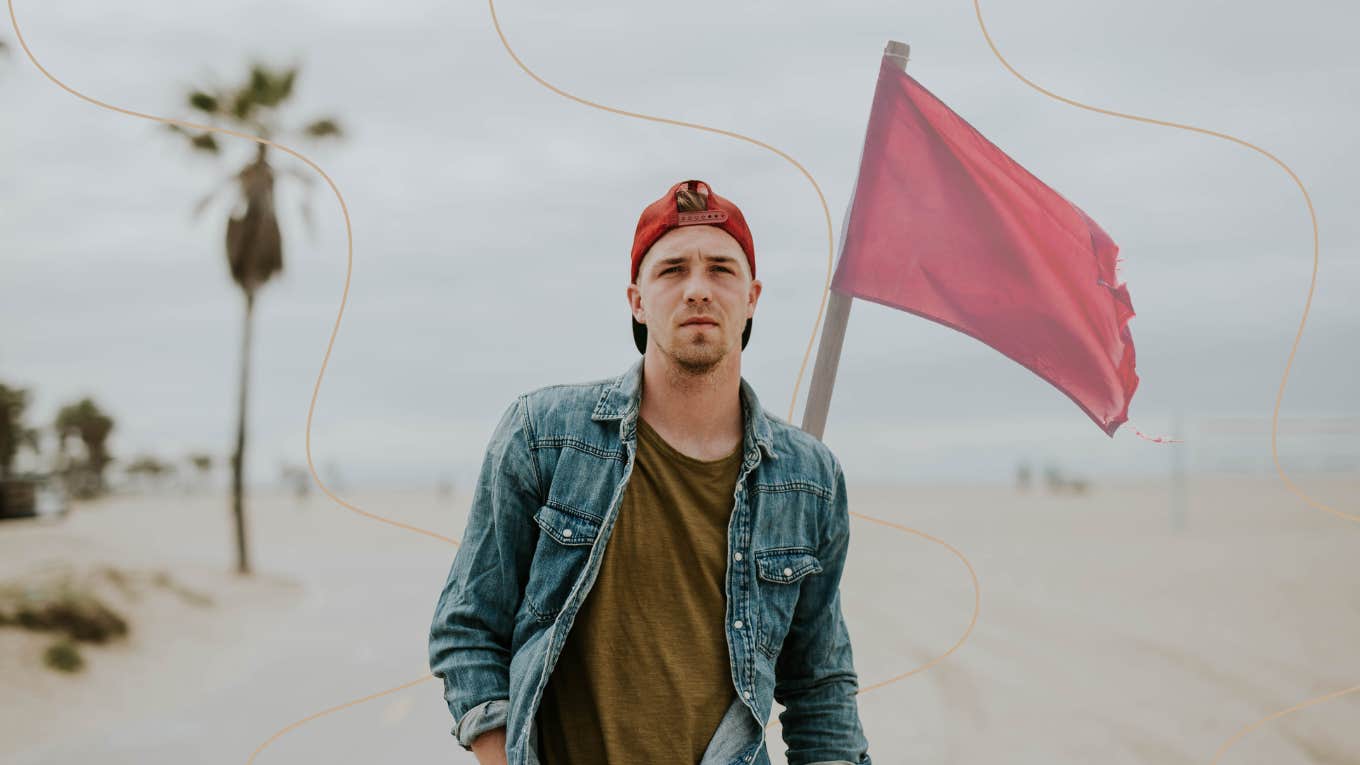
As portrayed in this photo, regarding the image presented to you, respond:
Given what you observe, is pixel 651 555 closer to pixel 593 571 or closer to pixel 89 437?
pixel 593 571

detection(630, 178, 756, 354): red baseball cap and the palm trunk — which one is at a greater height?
the palm trunk

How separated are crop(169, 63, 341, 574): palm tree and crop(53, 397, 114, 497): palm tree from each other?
23.0 meters

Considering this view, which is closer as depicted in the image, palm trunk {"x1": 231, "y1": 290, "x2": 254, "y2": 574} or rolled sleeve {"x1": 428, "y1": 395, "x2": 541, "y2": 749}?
rolled sleeve {"x1": 428, "y1": 395, "x2": 541, "y2": 749}

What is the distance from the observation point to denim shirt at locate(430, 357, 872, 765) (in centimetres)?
226

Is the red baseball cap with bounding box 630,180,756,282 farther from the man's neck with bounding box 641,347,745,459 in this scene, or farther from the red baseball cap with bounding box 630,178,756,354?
the man's neck with bounding box 641,347,745,459

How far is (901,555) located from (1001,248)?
1826cm

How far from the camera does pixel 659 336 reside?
7.75 feet

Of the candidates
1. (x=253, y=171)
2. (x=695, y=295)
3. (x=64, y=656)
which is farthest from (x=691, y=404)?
(x=253, y=171)

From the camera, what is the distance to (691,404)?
241 centimetres

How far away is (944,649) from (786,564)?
37.4 feet

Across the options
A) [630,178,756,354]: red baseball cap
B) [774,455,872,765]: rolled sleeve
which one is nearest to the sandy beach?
[774,455,872,765]: rolled sleeve

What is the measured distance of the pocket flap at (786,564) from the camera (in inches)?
93.5

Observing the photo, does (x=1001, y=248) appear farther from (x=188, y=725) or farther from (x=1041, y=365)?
(x=188, y=725)

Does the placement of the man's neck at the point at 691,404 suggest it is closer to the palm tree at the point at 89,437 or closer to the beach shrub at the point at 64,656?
the beach shrub at the point at 64,656
